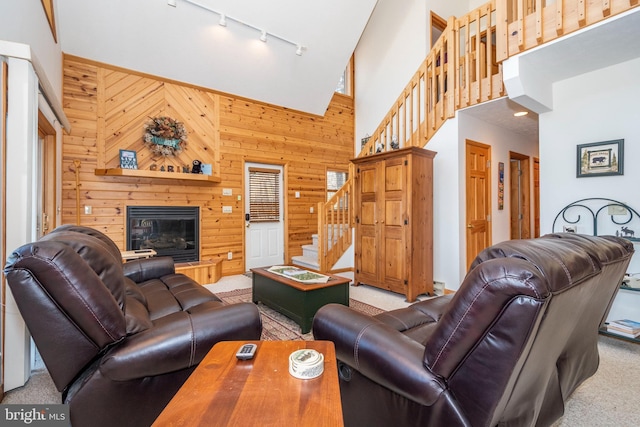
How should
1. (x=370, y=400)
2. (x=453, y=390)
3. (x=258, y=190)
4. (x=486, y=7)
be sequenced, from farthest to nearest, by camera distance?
(x=258, y=190)
(x=486, y=7)
(x=370, y=400)
(x=453, y=390)

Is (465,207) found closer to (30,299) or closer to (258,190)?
(258,190)

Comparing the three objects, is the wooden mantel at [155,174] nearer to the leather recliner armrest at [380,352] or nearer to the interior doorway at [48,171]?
the interior doorway at [48,171]

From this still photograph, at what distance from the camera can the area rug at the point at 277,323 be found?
261 centimetres

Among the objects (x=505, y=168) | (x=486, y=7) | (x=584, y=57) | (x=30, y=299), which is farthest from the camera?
(x=505, y=168)

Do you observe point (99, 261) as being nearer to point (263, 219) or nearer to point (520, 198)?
point (263, 219)

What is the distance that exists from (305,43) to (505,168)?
378 cm

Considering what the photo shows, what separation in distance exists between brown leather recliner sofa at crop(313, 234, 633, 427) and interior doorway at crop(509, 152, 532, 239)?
4490 mm

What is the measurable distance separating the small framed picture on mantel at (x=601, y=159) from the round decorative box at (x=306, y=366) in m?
3.29

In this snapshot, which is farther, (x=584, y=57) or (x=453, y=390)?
(x=584, y=57)

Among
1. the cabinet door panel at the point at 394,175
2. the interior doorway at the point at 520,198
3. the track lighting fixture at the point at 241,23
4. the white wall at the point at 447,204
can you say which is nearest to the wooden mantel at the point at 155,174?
the track lighting fixture at the point at 241,23

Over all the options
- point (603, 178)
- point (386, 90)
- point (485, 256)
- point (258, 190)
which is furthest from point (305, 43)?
point (485, 256)

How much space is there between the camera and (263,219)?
564 centimetres

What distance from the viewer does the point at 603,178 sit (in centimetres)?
282

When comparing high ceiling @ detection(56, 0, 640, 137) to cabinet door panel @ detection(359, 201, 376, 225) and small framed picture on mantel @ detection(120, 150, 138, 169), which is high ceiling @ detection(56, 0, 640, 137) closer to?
small framed picture on mantel @ detection(120, 150, 138, 169)
